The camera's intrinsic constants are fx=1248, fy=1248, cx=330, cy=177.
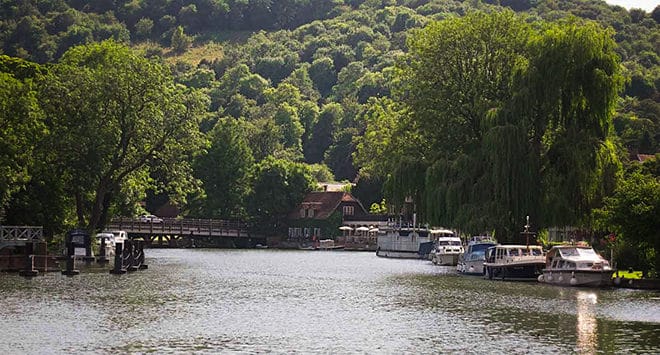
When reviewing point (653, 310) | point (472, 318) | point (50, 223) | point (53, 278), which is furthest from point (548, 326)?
point (50, 223)

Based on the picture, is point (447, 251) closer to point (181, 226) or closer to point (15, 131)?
point (15, 131)

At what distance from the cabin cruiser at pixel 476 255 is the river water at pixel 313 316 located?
7714mm

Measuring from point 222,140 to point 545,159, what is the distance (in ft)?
317

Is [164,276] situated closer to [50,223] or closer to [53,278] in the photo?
[53,278]

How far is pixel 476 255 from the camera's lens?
8469 centimetres

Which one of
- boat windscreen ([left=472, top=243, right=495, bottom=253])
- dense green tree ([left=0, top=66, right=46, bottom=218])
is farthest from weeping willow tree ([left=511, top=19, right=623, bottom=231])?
dense green tree ([left=0, top=66, right=46, bottom=218])

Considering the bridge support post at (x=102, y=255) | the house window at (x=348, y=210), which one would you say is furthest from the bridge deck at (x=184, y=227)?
the bridge support post at (x=102, y=255)

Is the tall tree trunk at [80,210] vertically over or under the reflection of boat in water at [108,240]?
over

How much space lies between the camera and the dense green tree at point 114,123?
310 feet

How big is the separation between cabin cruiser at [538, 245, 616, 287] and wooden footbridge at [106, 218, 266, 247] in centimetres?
7721

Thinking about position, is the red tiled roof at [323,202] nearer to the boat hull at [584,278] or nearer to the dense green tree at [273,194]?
the dense green tree at [273,194]

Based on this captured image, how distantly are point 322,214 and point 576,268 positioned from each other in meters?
104

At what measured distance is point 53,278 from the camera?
71.1 metres

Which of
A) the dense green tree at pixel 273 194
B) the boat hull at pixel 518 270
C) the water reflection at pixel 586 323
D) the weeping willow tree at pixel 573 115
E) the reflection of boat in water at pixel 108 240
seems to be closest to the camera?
the water reflection at pixel 586 323
